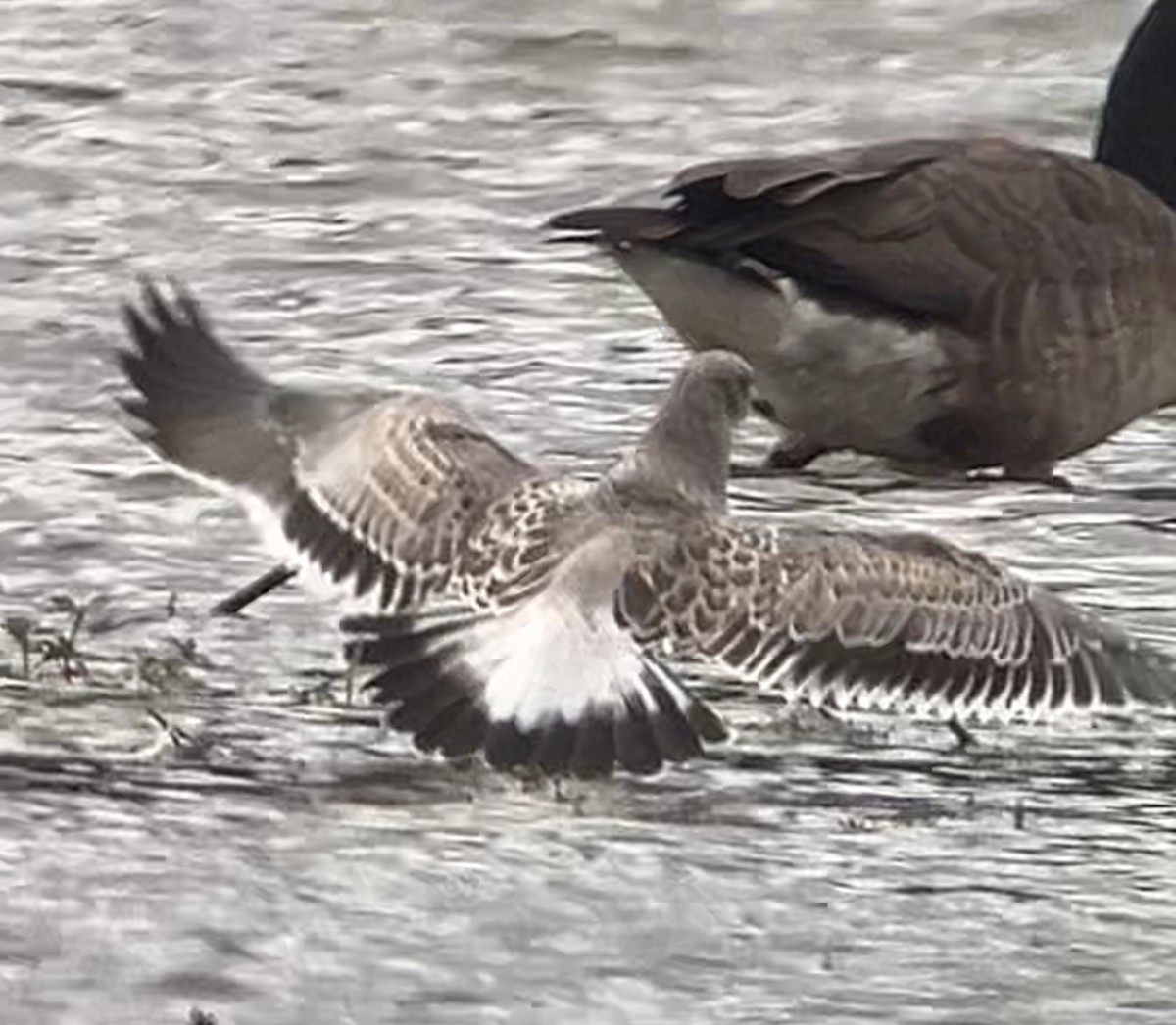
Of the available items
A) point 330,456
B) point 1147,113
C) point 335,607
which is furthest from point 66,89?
point 330,456

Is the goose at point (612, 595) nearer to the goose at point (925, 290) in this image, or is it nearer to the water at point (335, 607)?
the water at point (335, 607)

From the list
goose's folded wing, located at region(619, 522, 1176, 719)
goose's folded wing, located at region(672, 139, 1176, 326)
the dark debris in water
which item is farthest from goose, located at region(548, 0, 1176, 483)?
the dark debris in water

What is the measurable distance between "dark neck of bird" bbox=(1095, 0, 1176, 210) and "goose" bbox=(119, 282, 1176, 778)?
2.77 metres

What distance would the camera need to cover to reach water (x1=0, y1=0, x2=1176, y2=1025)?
590cm

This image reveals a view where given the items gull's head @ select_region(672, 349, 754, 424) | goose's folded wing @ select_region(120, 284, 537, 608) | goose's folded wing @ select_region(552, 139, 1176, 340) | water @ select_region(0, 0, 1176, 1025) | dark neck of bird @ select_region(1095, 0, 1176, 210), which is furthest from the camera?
dark neck of bird @ select_region(1095, 0, 1176, 210)

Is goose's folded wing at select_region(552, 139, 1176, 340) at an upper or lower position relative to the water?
upper

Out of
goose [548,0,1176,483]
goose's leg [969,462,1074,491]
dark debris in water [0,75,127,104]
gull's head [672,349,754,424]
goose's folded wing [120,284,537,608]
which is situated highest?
gull's head [672,349,754,424]

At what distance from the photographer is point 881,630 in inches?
260

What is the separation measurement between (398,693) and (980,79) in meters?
5.61

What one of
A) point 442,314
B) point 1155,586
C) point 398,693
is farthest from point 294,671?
point 442,314

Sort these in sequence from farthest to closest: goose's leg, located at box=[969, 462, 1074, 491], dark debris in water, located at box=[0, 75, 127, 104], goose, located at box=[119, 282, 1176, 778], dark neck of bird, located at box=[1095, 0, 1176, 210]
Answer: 1. dark debris in water, located at box=[0, 75, 127, 104]
2. dark neck of bird, located at box=[1095, 0, 1176, 210]
3. goose's leg, located at box=[969, 462, 1074, 491]
4. goose, located at box=[119, 282, 1176, 778]

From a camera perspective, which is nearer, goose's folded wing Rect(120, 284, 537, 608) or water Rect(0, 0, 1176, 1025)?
water Rect(0, 0, 1176, 1025)

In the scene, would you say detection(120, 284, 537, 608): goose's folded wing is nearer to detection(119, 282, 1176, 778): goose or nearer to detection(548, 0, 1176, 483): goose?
detection(119, 282, 1176, 778): goose

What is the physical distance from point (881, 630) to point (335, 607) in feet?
3.49
